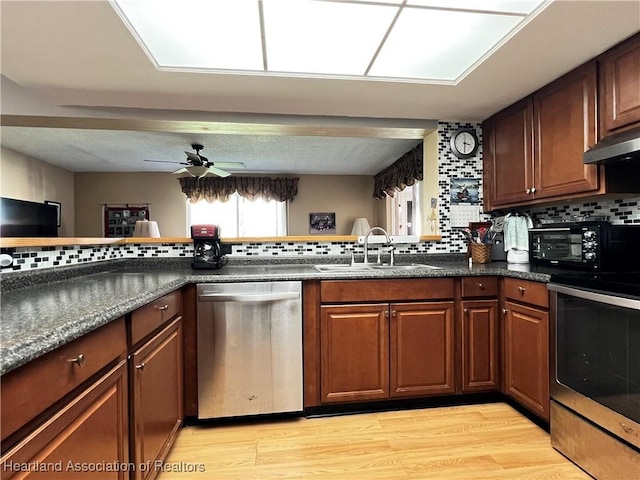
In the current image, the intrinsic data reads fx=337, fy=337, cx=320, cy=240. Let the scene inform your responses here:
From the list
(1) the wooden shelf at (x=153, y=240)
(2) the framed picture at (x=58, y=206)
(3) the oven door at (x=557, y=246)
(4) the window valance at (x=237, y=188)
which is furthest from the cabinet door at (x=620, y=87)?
(2) the framed picture at (x=58, y=206)

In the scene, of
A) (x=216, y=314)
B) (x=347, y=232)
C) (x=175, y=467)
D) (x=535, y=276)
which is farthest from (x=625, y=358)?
(x=347, y=232)

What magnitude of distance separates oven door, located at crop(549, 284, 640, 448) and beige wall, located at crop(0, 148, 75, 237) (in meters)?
5.97

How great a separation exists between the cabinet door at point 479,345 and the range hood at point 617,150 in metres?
0.95

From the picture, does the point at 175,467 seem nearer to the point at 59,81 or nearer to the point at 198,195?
the point at 59,81

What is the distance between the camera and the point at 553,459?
1598 mm

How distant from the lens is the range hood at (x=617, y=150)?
148 cm

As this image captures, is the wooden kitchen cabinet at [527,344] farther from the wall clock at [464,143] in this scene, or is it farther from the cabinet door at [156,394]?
the cabinet door at [156,394]

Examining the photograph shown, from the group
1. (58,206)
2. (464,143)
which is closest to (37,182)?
(58,206)

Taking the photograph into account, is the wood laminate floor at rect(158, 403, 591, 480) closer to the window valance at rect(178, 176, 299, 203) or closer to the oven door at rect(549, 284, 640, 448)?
the oven door at rect(549, 284, 640, 448)

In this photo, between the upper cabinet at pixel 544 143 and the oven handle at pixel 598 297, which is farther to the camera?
the upper cabinet at pixel 544 143

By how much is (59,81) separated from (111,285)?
1292mm

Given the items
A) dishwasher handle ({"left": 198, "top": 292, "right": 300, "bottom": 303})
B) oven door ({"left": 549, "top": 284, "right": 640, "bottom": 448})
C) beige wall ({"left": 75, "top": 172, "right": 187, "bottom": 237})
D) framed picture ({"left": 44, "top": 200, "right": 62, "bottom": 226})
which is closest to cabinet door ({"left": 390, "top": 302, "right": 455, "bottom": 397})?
oven door ({"left": 549, "top": 284, "right": 640, "bottom": 448})

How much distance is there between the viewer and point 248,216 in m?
6.33

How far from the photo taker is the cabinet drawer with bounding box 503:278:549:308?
1772 millimetres
